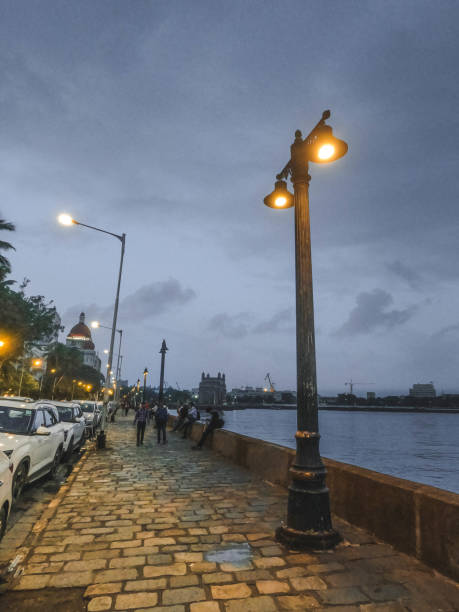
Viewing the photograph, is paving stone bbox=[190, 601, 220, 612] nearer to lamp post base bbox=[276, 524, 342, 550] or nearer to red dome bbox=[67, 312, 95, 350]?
lamp post base bbox=[276, 524, 342, 550]

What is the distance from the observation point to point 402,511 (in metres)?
4.42

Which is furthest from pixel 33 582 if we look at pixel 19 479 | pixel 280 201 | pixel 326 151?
pixel 326 151

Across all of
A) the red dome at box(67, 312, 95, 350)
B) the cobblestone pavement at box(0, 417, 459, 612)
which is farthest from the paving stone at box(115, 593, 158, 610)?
the red dome at box(67, 312, 95, 350)

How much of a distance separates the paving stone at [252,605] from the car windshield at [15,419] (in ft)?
18.4

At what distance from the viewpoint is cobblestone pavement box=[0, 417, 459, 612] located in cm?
335

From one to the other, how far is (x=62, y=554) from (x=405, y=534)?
3915 millimetres

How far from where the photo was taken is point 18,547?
4.60 m

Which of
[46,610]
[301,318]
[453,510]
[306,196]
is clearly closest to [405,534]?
[453,510]

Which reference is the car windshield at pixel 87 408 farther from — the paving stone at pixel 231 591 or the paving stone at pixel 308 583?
the paving stone at pixel 308 583

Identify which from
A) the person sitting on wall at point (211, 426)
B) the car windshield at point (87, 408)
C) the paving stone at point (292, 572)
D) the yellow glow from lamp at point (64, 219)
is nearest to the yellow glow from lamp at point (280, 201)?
the paving stone at point (292, 572)

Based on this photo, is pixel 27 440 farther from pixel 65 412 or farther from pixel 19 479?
pixel 65 412

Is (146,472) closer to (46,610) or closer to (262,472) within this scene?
(262,472)

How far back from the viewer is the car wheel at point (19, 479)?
6.32 m

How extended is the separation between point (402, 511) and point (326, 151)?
465 cm
